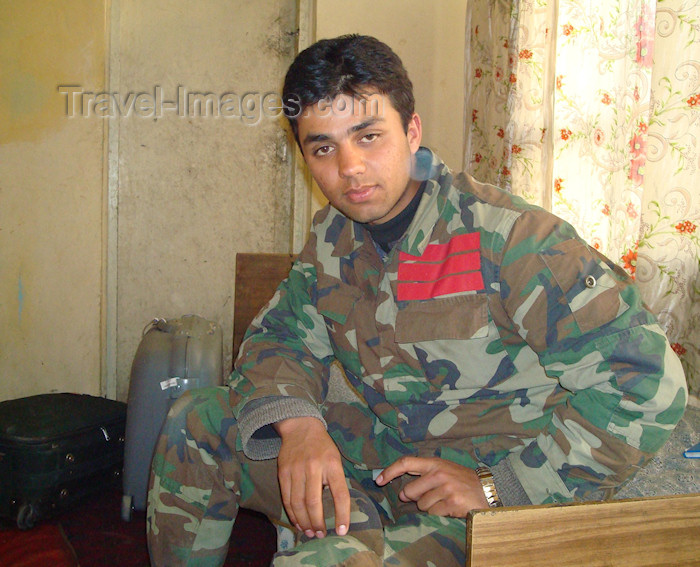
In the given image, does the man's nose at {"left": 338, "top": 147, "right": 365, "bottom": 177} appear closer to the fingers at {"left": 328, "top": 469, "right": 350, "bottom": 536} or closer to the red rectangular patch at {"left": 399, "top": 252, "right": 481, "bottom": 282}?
the red rectangular patch at {"left": 399, "top": 252, "right": 481, "bottom": 282}

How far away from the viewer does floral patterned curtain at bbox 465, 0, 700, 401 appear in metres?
1.22

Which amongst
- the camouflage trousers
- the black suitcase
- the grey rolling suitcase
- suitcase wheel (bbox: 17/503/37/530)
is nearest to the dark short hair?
the camouflage trousers

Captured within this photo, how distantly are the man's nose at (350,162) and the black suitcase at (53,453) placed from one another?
129cm

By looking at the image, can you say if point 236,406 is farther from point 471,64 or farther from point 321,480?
point 471,64

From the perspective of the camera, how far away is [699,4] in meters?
1.18

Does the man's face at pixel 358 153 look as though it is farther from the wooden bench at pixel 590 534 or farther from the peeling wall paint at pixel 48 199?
the peeling wall paint at pixel 48 199

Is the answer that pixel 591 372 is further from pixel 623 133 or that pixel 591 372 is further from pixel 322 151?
pixel 623 133

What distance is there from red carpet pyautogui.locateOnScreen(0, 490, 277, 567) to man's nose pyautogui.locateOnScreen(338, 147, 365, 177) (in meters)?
1.07

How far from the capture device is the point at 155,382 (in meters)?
1.83

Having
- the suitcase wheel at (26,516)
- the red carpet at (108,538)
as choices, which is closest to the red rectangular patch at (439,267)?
the red carpet at (108,538)

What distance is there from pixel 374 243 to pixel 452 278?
22 cm

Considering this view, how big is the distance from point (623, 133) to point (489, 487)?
0.94 m

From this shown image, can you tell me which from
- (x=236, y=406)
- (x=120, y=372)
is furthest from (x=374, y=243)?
(x=120, y=372)

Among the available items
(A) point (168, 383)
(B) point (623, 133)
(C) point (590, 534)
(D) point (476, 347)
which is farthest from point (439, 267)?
(A) point (168, 383)
